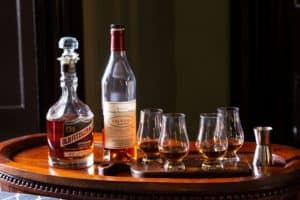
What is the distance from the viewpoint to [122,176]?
4.47 feet

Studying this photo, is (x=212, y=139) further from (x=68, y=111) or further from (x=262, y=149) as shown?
(x=68, y=111)

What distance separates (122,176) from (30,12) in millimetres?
1080

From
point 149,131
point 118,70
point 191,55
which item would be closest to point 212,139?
point 149,131

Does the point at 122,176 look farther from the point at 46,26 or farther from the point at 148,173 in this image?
the point at 46,26

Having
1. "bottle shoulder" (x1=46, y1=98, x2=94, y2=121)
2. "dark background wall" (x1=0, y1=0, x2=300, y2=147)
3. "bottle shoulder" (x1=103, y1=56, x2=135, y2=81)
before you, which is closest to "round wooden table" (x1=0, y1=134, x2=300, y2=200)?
"bottle shoulder" (x1=46, y1=98, x2=94, y2=121)

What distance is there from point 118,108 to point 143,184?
0.25m

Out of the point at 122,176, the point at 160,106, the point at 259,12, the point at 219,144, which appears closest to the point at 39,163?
the point at 122,176

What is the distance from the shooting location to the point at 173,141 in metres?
1.36

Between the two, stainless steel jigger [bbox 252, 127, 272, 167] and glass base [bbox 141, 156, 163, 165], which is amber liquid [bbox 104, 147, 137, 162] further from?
stainless steel jigger [bbox 252, 127, 272, 167]

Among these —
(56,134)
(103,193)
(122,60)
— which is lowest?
(103,193)

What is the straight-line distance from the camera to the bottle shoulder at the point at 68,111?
4.72ft

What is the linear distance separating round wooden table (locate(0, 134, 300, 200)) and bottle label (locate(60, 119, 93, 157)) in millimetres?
45

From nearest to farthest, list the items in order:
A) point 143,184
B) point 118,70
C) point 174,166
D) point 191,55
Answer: point 143,184 < point 174,166 < point 118,70 < point 191,55

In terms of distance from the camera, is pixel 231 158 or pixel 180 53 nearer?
pixel 231 158
